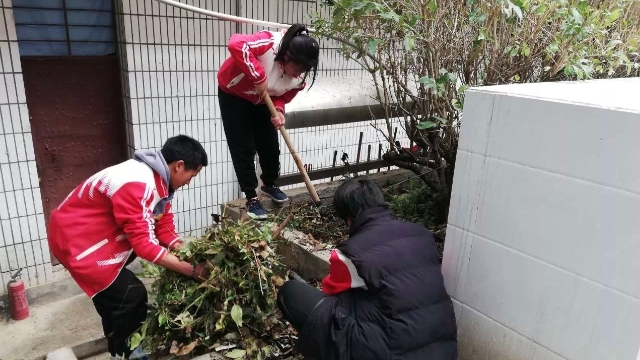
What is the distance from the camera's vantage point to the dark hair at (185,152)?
292 cm

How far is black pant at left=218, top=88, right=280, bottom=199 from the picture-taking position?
3.92 m

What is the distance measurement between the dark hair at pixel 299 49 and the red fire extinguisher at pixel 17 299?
3.60 metres

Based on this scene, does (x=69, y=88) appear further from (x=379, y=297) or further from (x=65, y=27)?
(x=379, y=297)

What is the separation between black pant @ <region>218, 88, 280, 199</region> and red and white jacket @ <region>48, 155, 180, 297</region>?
3.53 feet

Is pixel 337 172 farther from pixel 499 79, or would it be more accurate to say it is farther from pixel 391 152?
pixel 499 79

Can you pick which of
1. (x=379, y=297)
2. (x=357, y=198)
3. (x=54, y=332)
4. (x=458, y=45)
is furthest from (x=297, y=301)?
(x=54, y=332)

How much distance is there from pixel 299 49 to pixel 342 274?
72.5 inches

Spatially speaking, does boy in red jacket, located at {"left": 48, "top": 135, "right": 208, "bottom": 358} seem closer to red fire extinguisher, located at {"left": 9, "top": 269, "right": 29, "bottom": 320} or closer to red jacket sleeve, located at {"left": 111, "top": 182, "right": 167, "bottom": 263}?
red jacket sleeve, located at {"left": 111, "top": 182, "right": 167, "bottom": 263}

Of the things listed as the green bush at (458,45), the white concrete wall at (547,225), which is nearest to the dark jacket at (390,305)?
the white concrete wall at (547,225)

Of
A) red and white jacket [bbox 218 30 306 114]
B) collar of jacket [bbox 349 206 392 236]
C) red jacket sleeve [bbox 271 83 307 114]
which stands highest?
red and white jacket [bbox 218 30 306 114]

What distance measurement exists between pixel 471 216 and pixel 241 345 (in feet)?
5.45

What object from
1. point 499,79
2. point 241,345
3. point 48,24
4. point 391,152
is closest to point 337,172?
point 391,152

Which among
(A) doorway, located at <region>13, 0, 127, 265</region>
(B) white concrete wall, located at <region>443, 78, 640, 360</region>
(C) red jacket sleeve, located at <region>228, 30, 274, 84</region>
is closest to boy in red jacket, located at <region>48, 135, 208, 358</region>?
(C) red jacket sleeve, located at <region>228, 30, 274, 84</region>

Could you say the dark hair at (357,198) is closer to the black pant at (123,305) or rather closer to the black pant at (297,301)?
the black pant at (297,301)
